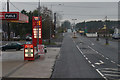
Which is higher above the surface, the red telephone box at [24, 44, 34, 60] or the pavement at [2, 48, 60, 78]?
the red telephone box at [24, 44, 34, 60]

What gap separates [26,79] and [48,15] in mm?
56030

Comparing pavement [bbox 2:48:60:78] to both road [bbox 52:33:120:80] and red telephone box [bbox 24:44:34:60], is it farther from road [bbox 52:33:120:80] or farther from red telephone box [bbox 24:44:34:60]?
red telephone box [bbox 24:44:34:60]

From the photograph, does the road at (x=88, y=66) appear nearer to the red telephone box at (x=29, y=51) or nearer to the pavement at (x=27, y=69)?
the pavement at (x=27, y=69)

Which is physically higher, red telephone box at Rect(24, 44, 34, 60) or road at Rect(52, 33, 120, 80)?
red telephone box at Rect(24, 44, 34, 60)

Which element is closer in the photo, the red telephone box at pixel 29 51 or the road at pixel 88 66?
the road at pixel 88 66

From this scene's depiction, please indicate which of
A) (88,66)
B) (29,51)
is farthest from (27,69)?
(88,66)

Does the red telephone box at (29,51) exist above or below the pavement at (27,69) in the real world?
above

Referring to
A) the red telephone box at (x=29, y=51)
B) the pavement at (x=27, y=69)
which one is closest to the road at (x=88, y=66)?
the pavement at (x=27, y=69)

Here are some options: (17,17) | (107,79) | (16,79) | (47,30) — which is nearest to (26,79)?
(16,79)

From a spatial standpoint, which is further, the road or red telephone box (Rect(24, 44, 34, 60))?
red telephone box (Rect(24, 44, 34, 60))

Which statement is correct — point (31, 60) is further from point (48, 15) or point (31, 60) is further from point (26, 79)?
point (48, 15)

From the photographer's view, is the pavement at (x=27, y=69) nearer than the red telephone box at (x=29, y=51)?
Yes

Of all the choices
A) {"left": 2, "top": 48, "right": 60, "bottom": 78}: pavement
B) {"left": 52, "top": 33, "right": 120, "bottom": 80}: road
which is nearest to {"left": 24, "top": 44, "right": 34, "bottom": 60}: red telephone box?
{"left": 2, "top": 48, "right": 60, "bottom": 78}: pavement

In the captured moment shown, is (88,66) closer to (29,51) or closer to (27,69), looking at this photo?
(27,69)
